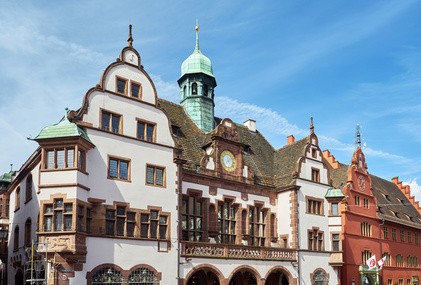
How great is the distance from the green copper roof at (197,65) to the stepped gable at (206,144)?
347 centimetres

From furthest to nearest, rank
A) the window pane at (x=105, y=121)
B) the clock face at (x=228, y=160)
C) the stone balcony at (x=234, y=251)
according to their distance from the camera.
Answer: the clock face at (x=228, y=160) < the stone balcony at (x=234, y=251) < the window pane at (x=105, y=121)

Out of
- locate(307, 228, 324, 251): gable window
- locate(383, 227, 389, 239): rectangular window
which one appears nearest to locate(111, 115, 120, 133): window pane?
locate(307, 228, 324, 251): gable window

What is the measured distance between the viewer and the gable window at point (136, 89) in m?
33.5

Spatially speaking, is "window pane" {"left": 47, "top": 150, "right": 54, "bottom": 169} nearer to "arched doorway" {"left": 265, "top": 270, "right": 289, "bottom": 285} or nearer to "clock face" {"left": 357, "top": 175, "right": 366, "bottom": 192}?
"arched doorway" {"left": 265, "top": 270, "right": 289, "bottom": 285}

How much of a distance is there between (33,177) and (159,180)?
8.04 metres

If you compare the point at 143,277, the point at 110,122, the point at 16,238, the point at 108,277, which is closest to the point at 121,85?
the point at 110,122

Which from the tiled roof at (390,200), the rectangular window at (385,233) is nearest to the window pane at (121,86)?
the tiled roof at (390,200)

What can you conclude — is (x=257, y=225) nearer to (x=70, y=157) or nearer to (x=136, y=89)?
(x=136, y=89)

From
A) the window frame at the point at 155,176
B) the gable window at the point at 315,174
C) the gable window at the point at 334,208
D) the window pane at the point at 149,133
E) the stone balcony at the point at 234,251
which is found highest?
the window pane at the point at 149,133

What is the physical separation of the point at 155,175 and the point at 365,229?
26.4 m

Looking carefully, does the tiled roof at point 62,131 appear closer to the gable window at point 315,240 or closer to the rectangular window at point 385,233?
the gable window at point 315,240

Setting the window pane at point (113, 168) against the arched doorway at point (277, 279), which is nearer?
the window pane at point (113, 168)

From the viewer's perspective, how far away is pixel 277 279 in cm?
4156

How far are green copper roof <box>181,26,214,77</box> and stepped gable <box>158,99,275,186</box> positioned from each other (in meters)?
3.47
